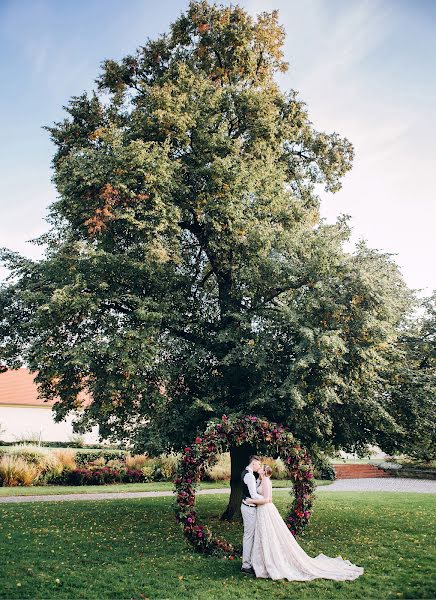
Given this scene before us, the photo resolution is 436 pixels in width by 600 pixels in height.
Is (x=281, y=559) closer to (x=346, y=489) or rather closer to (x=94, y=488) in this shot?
(x=94, y=488)

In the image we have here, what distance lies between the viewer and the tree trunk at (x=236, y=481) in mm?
14805

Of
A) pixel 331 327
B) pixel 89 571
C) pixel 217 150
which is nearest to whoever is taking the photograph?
pixel 89 571

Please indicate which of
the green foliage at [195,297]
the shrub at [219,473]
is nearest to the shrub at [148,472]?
the shrub at [219,473]

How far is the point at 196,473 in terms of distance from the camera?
1091 cm

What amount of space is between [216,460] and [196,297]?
5298mm

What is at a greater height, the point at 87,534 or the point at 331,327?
the point at 331,327

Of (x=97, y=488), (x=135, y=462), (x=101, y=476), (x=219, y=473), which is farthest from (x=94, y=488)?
(x=219, y=473)

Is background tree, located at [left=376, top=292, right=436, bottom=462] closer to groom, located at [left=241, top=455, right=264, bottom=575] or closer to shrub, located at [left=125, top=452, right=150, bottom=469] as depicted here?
groom, located at [left=241, top=455, right=264, bottom=575]

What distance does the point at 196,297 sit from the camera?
15023 mm

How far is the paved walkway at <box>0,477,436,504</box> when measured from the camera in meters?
18.9

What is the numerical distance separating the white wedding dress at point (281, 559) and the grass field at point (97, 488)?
11.0 m

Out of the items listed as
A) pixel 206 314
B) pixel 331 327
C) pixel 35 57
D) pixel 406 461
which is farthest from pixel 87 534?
pixel 406 461

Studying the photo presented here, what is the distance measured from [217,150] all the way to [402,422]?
9212mm

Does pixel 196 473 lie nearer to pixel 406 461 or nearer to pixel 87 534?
pixel 87 534
